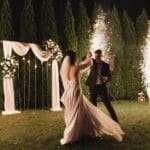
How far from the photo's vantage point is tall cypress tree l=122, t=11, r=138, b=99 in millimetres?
19312

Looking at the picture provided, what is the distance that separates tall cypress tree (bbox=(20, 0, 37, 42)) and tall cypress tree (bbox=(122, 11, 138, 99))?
4.43 m

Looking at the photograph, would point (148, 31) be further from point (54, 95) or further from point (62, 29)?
point (54, 95)

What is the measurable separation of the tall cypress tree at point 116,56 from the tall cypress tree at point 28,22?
3.67 meters

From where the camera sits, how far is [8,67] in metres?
15.5

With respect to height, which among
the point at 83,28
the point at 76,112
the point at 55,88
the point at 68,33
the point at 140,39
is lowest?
the point at 76,112

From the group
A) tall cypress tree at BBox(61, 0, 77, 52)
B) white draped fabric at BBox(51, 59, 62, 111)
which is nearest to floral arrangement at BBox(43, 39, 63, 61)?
white draped fabric at BBox(51, 59, 62, 111)

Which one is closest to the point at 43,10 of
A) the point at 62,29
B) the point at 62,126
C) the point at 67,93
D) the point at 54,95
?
the point at 62,29

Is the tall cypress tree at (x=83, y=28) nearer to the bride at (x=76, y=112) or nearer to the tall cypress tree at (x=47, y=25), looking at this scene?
the tall cypress tree at (x=47, y=25)

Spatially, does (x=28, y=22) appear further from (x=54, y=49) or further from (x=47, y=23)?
(x=54, y=49)

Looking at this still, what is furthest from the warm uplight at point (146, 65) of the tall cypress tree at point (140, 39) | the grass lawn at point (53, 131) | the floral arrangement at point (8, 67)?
the floral arrangement at point (8, 67)

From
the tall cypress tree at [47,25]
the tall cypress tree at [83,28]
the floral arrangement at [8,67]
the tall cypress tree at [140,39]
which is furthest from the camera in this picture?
the tall cypress tree at [140,39]

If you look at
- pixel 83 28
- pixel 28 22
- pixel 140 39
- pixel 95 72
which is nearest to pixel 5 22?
pixel 28 22

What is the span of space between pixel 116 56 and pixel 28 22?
4.17 metres

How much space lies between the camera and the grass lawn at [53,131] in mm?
9984
